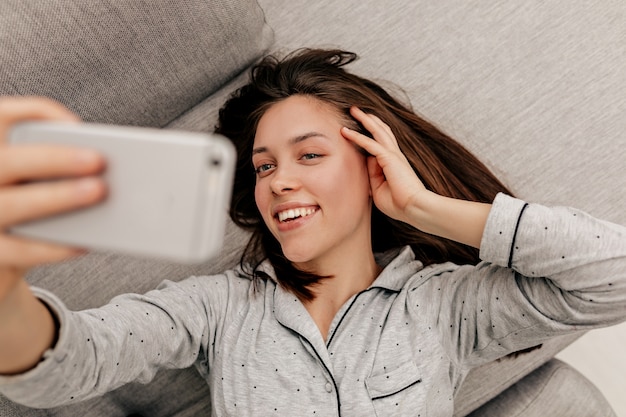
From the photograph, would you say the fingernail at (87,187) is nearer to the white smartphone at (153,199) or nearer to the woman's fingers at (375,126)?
the white smartphone at (153,199)

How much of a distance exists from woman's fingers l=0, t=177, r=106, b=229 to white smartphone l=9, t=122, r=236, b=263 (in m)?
0.02

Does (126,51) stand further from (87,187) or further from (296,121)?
(87,187)

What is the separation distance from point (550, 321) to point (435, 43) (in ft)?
2.83

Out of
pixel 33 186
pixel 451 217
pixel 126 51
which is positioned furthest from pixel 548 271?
pixel 126 51

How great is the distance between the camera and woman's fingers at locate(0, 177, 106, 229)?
437 mm

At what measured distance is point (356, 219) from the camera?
1120 mm

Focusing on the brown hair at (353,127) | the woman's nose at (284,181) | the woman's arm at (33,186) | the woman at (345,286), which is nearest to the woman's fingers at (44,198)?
the woman's arm at (33,186)

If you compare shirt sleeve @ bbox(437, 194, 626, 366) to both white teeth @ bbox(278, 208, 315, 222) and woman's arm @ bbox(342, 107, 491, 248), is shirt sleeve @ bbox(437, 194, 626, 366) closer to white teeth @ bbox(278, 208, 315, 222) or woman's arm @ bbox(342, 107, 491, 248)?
woman's arm @ bbox(342, 107, 491, 248)

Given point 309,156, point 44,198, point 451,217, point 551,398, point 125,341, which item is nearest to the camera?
point 44,198

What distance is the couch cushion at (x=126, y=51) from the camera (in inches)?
42.5

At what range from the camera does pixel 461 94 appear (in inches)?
55.4

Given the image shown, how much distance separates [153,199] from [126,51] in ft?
2.83

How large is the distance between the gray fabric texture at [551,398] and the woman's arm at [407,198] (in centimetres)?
66

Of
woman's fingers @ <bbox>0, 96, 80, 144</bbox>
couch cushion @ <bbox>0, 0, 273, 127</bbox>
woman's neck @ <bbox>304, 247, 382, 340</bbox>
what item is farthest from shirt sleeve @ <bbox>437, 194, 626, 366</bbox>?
couch cushion @ <bbox>0, 0, 273, 127</bbox>
